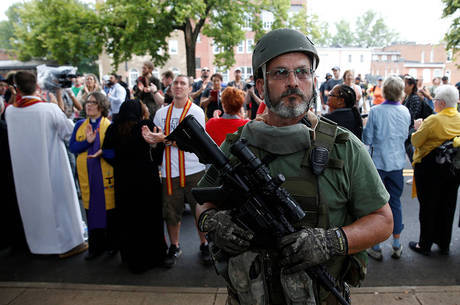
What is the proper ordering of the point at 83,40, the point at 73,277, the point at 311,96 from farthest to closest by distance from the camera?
the point at 83,40, the point at 73,277, the point at 311,96

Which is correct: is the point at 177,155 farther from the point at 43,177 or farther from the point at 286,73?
the point at 286,73

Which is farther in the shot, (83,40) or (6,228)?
(83,40)

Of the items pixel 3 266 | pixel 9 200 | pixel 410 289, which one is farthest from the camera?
pixel 9 200

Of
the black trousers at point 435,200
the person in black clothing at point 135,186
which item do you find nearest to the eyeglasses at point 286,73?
the person in black clothing at point 135,186

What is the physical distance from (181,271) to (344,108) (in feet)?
9.32

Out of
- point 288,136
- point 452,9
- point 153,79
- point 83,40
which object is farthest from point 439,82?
point 83,40

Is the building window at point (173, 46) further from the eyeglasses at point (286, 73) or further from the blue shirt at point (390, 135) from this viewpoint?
the eyeglasses at point (286, 73)

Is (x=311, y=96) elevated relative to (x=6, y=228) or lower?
elevated

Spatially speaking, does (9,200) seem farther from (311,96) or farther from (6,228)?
(311,96)

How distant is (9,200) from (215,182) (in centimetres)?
413

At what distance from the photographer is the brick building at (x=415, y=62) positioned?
1880 inches

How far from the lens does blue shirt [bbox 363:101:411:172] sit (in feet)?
13.1

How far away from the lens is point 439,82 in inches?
490

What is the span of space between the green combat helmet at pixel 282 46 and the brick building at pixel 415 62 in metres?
52.1
